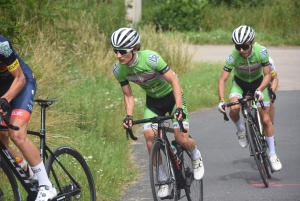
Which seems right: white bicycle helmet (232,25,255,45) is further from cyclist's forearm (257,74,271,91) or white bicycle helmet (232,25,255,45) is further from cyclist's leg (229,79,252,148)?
cyclist's leg (229,79,252,148)

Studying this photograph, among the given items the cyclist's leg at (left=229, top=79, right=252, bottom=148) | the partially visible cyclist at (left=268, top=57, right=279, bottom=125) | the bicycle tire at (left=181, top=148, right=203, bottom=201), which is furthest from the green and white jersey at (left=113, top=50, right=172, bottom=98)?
the partially visible cyclist at (left=268, top=57, right=279, bottom=125)

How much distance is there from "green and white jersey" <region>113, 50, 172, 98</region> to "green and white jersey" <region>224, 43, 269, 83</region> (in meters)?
1.97

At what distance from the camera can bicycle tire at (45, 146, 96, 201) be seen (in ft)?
22.5

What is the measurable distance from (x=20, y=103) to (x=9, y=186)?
28.0 inches

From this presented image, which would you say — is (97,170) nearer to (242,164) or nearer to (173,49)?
(242,164)

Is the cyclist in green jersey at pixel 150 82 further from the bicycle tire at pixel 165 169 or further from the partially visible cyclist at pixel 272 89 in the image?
the partially visible cyclist at pixel 272 89

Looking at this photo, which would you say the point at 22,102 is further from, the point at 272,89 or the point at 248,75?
the point at 272,89

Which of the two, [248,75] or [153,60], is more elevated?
[153,60]

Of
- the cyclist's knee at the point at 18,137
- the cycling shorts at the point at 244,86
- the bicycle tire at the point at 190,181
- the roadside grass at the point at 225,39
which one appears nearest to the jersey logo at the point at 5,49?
the cyclist's knee at the point at 18,137

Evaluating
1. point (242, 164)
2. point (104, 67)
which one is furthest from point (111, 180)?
point (104, 67)

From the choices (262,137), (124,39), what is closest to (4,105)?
(124,39)

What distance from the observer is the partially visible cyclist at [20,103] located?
6227 millimetres

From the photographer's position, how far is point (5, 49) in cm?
617

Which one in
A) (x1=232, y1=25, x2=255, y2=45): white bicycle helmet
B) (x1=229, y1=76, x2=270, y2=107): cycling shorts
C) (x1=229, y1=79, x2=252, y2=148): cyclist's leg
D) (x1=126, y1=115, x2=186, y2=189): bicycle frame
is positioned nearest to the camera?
(x1=126, y1=115, x2=186, y2=189): bicycle frame
